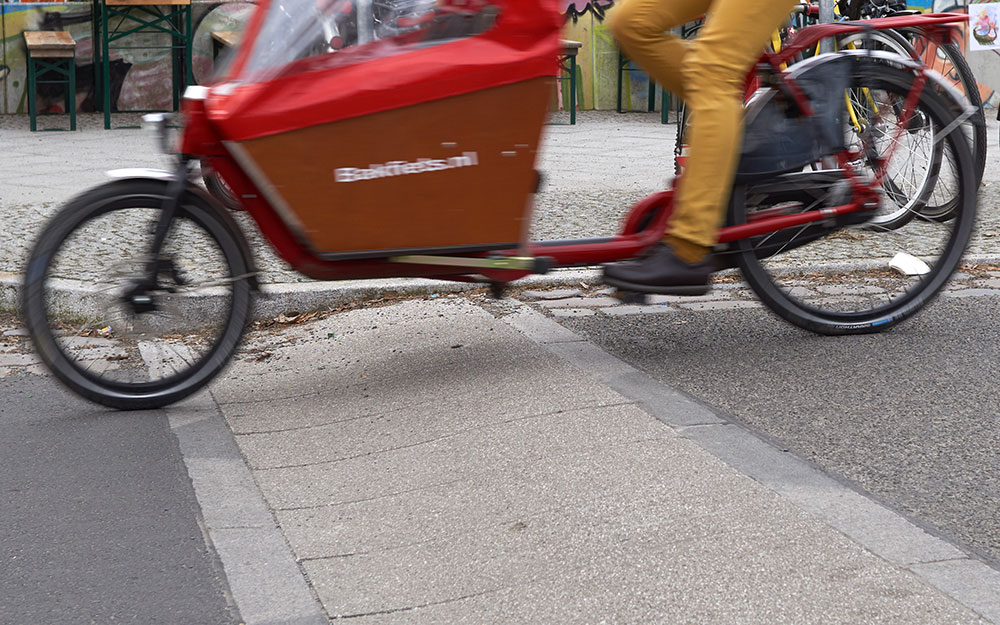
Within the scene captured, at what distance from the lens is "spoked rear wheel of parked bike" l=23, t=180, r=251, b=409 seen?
3.51 meters

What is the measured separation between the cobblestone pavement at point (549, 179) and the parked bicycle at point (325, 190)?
0.10 m

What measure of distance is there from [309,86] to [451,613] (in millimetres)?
1606

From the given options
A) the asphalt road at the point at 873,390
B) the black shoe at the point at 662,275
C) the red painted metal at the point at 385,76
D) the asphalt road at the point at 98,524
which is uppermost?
the red painted metal at the point at 385,76

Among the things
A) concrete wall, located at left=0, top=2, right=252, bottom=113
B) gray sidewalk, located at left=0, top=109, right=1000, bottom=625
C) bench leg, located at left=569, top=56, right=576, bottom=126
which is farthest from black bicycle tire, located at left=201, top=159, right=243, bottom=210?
concrete wall, located at left=0, top=2, right=252, bottom=113

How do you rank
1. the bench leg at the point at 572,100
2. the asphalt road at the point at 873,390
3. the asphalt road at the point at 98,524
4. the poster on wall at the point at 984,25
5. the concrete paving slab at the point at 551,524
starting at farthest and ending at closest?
the bench leg at the point at 572,100 → the poster on wall at the point at 984,25 → the asphalt road at the point at 873,390 → the asphalt road at the point at 98,524 → the concrete paving slab at the point at 551,524

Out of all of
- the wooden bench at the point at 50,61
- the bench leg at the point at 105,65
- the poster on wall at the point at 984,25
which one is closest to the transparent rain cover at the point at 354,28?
the poster on wall at the point at 984,25

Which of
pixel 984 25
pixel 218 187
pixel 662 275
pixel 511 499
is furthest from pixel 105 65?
pixel 511 499

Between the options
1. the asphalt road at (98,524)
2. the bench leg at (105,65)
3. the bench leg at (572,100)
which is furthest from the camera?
the bench leg at (572,100)

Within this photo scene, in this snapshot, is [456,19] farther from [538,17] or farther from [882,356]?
[882,356]

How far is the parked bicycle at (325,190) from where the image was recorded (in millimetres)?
3432

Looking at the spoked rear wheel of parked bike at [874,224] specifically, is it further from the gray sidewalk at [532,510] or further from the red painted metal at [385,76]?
the red painted metal at [385,76]

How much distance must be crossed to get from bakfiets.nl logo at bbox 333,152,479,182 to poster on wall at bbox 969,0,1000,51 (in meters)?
3.69

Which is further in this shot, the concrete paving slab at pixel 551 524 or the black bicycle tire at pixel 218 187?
the black bicycle tire at pixel 218 187

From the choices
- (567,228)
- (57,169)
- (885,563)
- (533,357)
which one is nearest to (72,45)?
(57,169)
